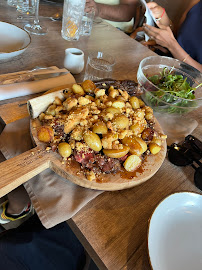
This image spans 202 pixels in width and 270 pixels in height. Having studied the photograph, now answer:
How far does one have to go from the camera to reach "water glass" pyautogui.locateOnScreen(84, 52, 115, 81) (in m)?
1.02

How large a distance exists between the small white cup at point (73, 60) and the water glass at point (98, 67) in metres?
0.04

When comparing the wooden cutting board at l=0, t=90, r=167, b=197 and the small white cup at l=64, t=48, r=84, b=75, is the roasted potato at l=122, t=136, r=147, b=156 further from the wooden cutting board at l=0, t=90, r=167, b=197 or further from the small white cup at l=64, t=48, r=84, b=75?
the small white cup at l=64, t=48, r=84, b=75

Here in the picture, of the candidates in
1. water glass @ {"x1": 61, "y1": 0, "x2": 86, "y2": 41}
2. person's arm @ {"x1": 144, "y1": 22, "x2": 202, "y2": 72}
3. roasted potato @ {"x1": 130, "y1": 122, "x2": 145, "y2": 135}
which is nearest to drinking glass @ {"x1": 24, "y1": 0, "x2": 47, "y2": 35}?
water glass @ {"x1": 61, "y1": 0, "x2": 86, "y2": 41}

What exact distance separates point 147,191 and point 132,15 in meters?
2.06

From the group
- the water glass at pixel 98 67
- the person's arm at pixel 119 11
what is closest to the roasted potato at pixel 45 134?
the water glass at pixel 98 67

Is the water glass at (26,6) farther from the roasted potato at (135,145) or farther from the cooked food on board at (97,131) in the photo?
the roasted potato at (135,145)

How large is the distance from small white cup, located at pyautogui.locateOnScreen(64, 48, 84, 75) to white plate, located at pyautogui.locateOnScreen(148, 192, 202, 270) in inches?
28.1

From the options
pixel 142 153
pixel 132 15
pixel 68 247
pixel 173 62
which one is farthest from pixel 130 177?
pixel 132 15

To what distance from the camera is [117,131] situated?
0.67m

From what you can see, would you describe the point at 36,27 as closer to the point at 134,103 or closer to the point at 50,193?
the point at 134,103

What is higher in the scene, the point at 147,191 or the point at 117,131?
the point at 117,131

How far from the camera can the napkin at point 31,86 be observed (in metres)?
0.81

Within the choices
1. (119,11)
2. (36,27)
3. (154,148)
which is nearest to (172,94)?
(154,148)

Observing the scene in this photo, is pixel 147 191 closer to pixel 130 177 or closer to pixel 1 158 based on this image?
pixel 130 177
